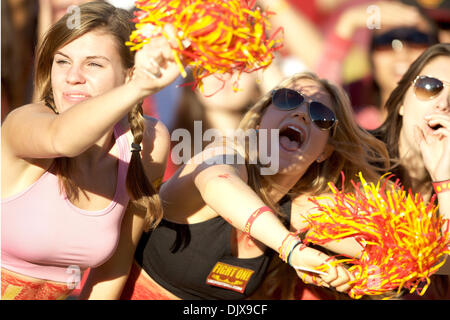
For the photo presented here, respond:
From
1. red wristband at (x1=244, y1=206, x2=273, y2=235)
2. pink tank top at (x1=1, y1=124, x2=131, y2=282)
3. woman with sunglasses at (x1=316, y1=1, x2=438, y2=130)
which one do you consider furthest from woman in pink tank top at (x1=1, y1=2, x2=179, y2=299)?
woman with sunglasses at (x1=316, y1=1, x2=438, y2=130)

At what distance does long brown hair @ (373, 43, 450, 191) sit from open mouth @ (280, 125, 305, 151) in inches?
18.5

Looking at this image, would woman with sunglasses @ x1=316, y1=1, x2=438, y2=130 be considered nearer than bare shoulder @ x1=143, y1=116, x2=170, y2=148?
No

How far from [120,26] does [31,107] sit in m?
0.41

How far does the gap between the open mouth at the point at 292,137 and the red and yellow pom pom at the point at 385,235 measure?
0.63m

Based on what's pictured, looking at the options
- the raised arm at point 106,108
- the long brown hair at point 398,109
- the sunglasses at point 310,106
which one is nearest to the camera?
the raised arm at point 106,108

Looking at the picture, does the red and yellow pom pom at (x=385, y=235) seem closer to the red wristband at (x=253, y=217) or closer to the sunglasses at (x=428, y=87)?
the red wristband at (x=253, y=217)

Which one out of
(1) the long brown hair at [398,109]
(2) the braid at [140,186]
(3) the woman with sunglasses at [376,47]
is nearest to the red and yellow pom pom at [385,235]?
(2) the braid at [140,186]

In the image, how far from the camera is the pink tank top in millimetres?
1767

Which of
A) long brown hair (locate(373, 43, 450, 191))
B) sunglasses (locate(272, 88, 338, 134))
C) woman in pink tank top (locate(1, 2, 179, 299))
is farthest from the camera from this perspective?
long brown hair (locate(373, 43, 450, 191))

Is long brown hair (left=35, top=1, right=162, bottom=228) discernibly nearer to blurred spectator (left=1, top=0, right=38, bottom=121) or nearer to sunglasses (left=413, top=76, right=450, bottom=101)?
sunglasses (left=413, top=76, right=450, bottom=101)

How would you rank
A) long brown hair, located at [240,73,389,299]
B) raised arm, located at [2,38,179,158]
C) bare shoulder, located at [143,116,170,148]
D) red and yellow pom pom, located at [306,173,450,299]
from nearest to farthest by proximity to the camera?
raised arm, located at [2,38,179,158] → red and yellow pom pom, located at [306,173,450,299] → bare shoulder, located at [143,116,170,148] → long brown hair, located at [240,73,389,299]

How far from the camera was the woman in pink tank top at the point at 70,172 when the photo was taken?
1.69m

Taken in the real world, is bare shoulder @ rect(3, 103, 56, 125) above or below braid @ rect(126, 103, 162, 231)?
above

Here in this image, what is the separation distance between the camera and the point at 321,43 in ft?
13.3
